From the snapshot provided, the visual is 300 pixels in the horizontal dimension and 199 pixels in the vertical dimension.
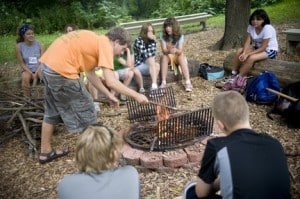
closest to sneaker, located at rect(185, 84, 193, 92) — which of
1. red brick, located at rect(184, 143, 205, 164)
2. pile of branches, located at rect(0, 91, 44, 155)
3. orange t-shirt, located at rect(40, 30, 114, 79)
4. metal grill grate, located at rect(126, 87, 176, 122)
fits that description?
metal grill grate, located at rect(126, 87, 176, 122)

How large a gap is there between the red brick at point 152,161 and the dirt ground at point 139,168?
2.6 inches

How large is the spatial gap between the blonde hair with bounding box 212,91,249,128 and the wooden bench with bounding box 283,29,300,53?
517 cm

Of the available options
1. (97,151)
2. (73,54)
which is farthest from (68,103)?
(97,151)

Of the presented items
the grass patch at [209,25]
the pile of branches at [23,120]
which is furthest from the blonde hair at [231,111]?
the grass patch at [209,25]

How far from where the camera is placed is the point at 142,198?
310 cm

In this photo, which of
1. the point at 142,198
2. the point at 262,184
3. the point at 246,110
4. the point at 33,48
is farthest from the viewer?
the point at 33,48

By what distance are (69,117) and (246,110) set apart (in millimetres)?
2105

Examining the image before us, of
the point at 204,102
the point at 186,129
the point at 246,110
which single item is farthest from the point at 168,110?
the point at 246,110

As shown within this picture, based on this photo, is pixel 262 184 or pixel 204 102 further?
pixel 204 102

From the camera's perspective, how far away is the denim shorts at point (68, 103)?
3475 millimetres

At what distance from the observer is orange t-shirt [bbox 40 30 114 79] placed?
336cm

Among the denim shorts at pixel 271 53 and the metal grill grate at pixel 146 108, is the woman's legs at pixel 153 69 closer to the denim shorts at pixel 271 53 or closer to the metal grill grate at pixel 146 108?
the metal grill grate at pixel 146 108

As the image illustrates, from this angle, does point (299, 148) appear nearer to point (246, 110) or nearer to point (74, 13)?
point (246, 110)

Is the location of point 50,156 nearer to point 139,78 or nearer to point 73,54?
point 73,54
